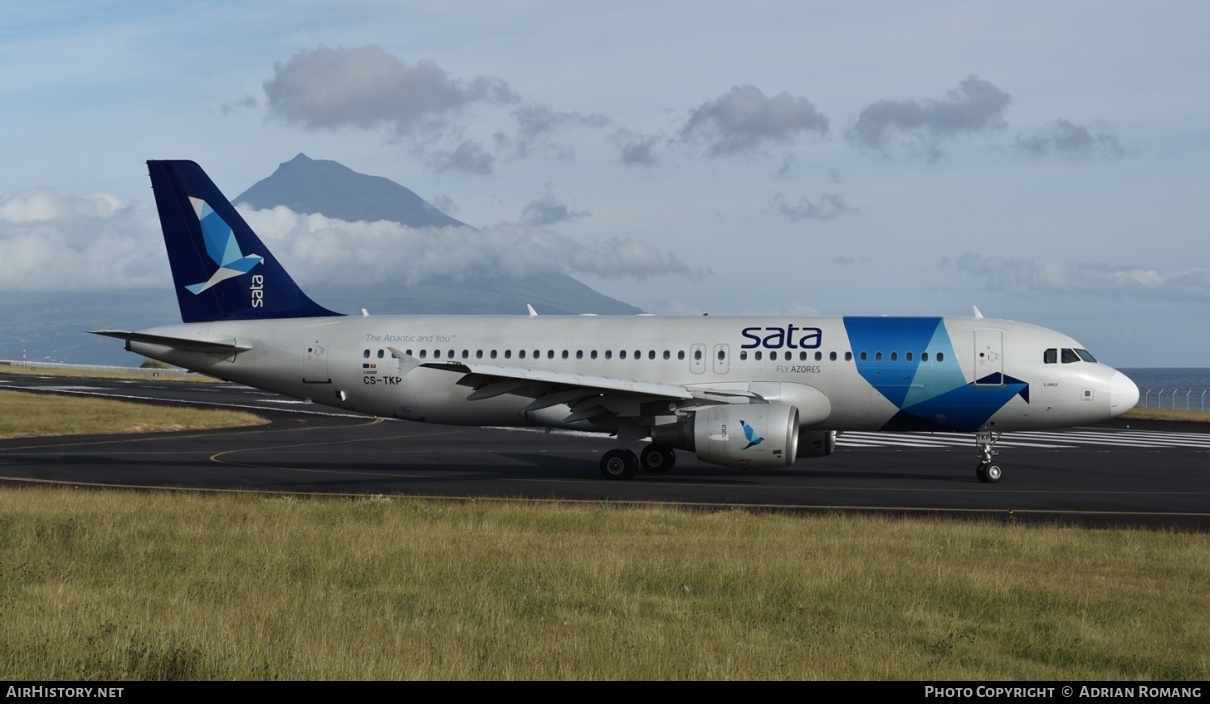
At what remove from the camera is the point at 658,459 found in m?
32.0

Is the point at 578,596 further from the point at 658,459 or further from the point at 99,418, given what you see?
the point at 99,418

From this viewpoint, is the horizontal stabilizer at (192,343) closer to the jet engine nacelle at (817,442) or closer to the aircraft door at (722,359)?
the aircraft door at (722,359)

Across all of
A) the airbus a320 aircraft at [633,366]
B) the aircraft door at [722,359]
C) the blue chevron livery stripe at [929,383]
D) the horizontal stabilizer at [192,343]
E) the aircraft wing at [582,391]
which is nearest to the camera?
the aircraft wing at [582,391]

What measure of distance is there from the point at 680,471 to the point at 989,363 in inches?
345

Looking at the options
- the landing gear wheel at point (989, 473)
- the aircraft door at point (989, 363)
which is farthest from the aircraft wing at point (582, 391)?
the landing gear wheel at point (989, 473)

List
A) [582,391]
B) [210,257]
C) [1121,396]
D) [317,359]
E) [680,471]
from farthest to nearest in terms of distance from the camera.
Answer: [210,257] → [680,471] → [317,359] → [1121,396] → [582,391]

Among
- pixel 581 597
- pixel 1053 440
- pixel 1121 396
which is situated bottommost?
pixel 581 597

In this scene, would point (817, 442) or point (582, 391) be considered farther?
point (817, 442)

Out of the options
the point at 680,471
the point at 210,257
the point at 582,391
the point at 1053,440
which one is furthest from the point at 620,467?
the point at 1053,440

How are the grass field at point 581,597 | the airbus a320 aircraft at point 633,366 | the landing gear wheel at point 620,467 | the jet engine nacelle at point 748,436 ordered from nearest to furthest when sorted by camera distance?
1. the grass field at point 581,597
2. the jet engine nacelle at point 748,436
3. the airbus a320 aircraft at point 633,366
4. the landing gear wheel at point 620,467

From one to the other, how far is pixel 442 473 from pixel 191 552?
15.8 meters

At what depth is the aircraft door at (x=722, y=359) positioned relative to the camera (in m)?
31.5

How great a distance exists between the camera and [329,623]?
39.9 ft

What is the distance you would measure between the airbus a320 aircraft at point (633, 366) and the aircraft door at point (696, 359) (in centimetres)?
5
